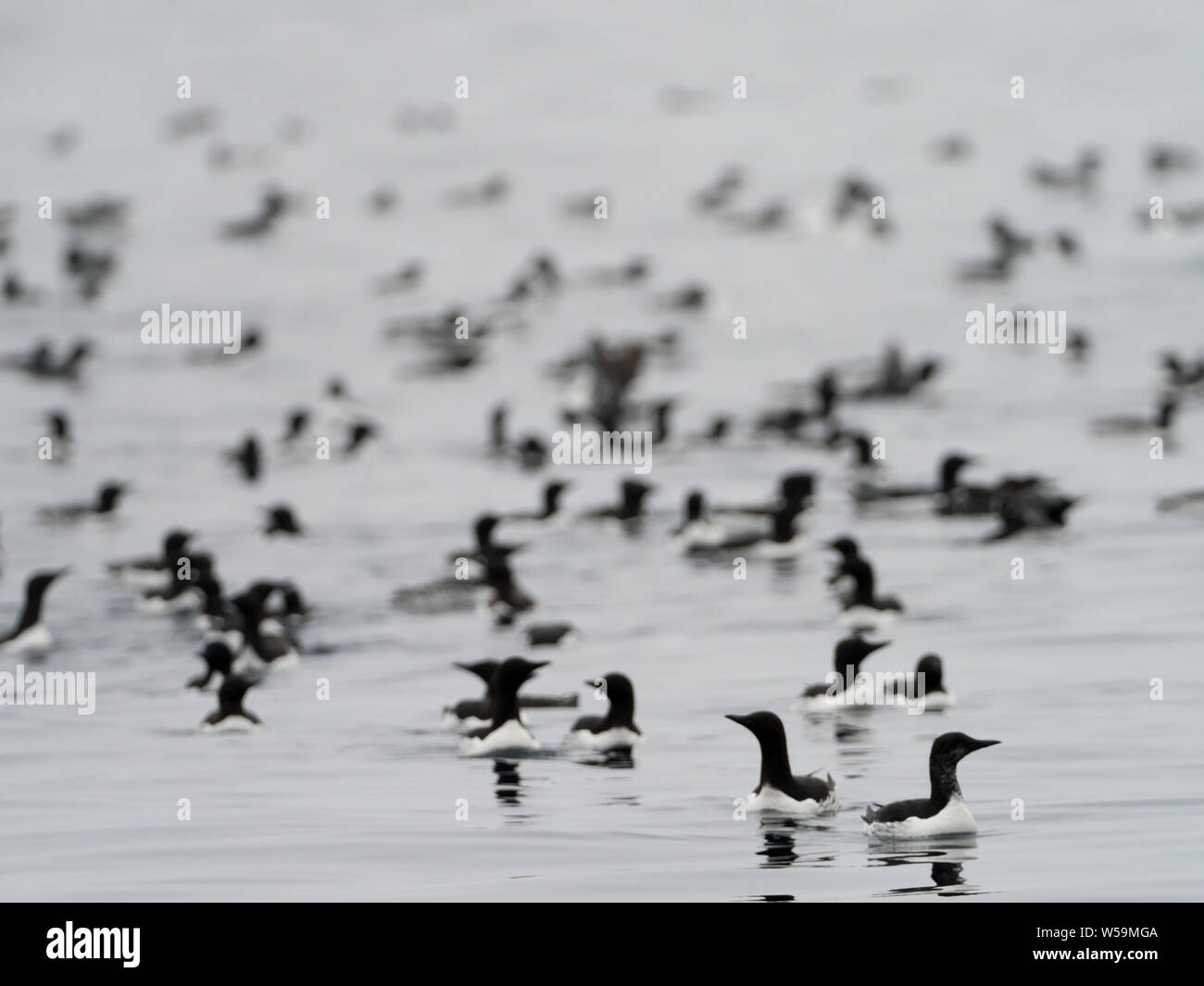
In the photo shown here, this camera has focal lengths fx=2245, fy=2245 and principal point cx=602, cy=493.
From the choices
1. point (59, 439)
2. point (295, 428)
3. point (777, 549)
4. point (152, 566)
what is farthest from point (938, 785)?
point (59, 439)

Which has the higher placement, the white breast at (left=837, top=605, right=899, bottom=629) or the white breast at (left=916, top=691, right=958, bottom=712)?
the white breast at (left=837, top=605, right=899, bottom=629)

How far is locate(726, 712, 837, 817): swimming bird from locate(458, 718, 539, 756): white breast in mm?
3268

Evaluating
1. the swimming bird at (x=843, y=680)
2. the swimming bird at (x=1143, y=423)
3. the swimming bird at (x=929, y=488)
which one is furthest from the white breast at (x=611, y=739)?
the swimming bird at (x=1143, y=423)

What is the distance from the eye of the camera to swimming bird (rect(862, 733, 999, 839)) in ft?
50.9

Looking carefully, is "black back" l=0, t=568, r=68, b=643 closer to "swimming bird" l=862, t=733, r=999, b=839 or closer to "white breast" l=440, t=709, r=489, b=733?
"white breast" l=440, t=709, r=489, b=733

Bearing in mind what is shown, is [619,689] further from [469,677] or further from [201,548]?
[201,548]

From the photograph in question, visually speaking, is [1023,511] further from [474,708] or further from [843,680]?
[474,708]

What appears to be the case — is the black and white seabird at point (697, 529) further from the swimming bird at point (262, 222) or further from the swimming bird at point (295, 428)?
the swimming bird at point (262, 222)

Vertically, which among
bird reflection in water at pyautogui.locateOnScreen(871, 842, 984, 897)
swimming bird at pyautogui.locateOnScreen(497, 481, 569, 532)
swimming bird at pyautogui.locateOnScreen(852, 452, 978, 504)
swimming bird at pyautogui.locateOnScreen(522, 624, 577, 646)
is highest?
swimming bird at pyautogui.locateOnScreen(852, 452, 978, 504)

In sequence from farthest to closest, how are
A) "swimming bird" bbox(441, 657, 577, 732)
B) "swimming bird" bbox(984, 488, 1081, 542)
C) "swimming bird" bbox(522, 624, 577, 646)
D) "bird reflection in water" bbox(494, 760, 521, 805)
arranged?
"swimming bird" bbox(984, 488, 1081, 542)
"swimming bird" bbox(522, 624, 577, 646)
"swimming bird" bbox(441, 657, 577, 732)
"bird reflection in water" bbox(494, 760, 521, 805)

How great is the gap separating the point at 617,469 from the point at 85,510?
1044cm

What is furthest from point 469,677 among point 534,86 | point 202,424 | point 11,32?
point 11,32

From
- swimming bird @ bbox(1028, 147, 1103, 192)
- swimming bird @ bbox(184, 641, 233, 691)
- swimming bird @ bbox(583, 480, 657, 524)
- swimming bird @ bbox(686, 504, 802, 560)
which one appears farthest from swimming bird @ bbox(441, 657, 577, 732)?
swimming bird @ bbox(1028, 147, 1103, 192)
